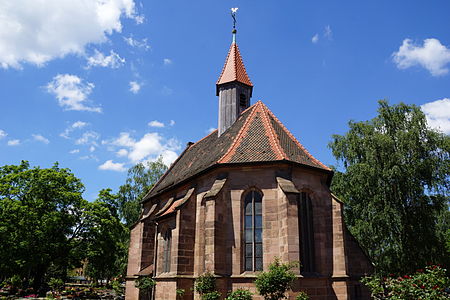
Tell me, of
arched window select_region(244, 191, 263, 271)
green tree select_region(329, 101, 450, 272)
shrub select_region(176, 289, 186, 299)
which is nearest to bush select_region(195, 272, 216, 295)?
shrub select_region(176, 289, 186, 299)

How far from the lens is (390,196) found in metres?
25.2

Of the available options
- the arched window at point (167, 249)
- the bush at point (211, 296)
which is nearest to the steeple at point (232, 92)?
the arched window at point (167, 249)

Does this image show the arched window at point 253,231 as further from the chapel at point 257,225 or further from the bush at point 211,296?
the bush at point 211,296

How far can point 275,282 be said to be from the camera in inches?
537

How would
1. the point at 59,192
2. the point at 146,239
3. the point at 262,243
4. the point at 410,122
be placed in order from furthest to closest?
the point at 59,192 → the point at 410,122 → the point at 146,239 → the point at 262,243

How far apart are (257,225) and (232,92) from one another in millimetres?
11459

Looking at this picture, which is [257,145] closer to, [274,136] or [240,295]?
[274,136]

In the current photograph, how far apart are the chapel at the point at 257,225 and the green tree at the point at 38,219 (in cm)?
1286

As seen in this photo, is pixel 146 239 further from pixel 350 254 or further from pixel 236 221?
pixel 350 254

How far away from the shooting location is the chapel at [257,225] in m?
15.9

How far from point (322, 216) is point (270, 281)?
539cm

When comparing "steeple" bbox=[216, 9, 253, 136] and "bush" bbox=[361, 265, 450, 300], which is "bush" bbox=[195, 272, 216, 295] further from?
"steeple" bbox=[216, 9, 253, 136]

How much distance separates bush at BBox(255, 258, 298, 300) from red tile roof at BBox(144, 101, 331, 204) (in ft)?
17.4

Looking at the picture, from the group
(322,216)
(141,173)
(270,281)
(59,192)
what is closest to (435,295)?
(270,281)
